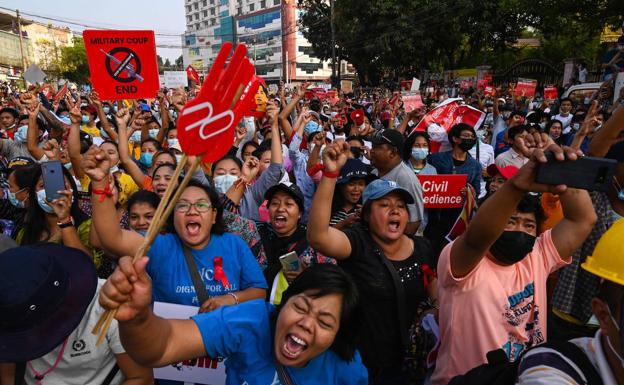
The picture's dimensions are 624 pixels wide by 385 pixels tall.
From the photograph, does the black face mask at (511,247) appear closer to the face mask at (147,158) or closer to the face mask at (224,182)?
the face mask at (224,182)

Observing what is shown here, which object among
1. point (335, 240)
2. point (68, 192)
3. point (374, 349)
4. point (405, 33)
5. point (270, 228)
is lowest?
point (374, 349)

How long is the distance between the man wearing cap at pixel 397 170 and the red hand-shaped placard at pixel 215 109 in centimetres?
237

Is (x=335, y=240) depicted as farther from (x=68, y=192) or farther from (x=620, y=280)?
(x=68, y=192)

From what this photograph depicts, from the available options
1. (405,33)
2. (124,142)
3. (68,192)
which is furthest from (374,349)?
(405,33)

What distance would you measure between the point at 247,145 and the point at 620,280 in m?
4.54

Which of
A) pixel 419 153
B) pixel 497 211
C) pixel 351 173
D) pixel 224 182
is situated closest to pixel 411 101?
pixel 419 153

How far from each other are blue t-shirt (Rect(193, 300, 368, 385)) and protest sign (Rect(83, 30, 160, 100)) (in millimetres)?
4271

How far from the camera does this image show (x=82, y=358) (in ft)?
5.84

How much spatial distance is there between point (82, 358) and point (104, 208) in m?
0.65

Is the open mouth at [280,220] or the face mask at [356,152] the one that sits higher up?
the face mask at [356,152]

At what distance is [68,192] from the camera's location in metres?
2.47

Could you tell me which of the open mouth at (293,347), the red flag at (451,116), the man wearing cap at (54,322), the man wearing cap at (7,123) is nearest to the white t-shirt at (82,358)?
the man wearing cap at (54,322)

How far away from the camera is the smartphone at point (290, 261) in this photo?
8.34ft

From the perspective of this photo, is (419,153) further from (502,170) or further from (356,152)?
(502,170)
